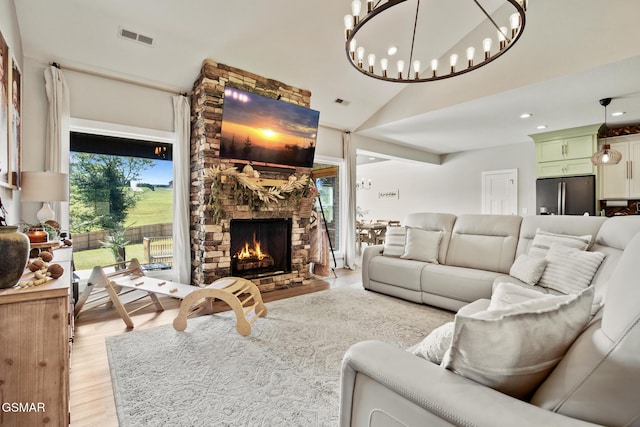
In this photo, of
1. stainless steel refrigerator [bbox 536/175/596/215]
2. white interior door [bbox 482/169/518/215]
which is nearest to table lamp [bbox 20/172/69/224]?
stainless steel refrigerator [bbox 536/175/596/215]

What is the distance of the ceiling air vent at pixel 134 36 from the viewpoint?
3.15 m

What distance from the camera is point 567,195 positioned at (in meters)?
5.69

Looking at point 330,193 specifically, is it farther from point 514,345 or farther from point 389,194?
point 514,345

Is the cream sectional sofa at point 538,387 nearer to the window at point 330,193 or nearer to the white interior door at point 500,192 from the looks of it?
the window at point 330,193

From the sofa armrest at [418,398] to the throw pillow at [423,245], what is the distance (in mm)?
2909

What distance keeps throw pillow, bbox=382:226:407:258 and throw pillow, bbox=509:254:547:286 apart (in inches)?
52.5

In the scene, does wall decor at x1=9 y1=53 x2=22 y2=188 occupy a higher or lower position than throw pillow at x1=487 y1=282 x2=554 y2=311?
higher

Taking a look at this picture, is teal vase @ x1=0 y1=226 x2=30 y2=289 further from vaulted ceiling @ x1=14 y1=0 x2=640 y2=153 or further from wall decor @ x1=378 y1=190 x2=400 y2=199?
wall decor @ x1=378 y1=190 x2=400 y2=199

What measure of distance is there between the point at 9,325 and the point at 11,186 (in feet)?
5.69

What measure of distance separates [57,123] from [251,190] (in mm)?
2093

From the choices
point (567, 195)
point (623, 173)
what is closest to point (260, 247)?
point (567, 195)

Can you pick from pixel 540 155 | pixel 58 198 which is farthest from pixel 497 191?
pixel 58 198

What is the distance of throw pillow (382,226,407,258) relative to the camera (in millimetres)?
4043

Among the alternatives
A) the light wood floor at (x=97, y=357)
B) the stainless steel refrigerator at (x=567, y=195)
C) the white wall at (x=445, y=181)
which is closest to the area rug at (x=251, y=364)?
the light wood floor at (x=97, y=357)
